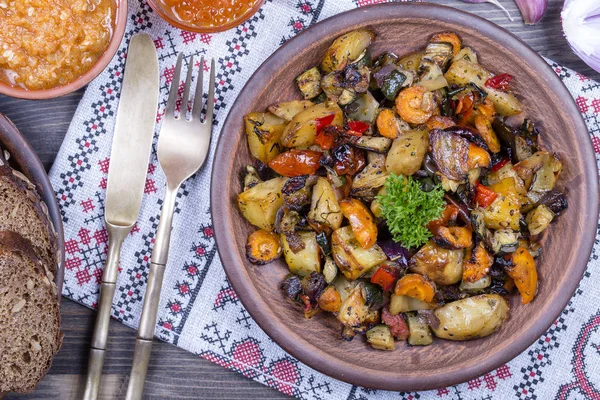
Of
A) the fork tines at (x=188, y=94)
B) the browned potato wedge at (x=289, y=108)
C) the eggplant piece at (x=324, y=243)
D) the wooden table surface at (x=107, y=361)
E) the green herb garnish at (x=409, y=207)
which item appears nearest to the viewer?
the green herb garnish at (x=409, y=207)

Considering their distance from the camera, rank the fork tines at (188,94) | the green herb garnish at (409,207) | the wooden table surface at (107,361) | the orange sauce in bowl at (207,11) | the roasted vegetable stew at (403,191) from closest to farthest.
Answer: the green herb garnish at (409,207)
the roasted vegetable stew at (403,191)
the orange sauce in bowl at (207,11)
the fork tines at (188,94)
the wooden table surface at (107,361)

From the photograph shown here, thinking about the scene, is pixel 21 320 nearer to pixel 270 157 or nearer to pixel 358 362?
pixel 270 157

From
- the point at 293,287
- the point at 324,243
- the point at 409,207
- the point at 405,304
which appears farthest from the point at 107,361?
the point at 409,207

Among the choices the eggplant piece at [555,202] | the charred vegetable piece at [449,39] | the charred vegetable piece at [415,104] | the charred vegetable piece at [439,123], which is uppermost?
the charred vegetable piece at [449,39]

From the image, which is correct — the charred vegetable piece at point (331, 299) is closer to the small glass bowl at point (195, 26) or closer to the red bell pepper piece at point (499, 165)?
the red bell pepper piece at point (499, 165)

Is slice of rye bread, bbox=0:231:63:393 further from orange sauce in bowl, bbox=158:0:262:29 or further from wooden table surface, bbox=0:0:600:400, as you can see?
orange sauce in bowl, bbox=158:0:262:29

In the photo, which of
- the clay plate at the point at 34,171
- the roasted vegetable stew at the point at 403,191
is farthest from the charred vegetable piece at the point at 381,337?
the clay plate at the point at 34,171

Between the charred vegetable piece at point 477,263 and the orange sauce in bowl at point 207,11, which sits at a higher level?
A: the orange sauce in bowl at point 207,11
